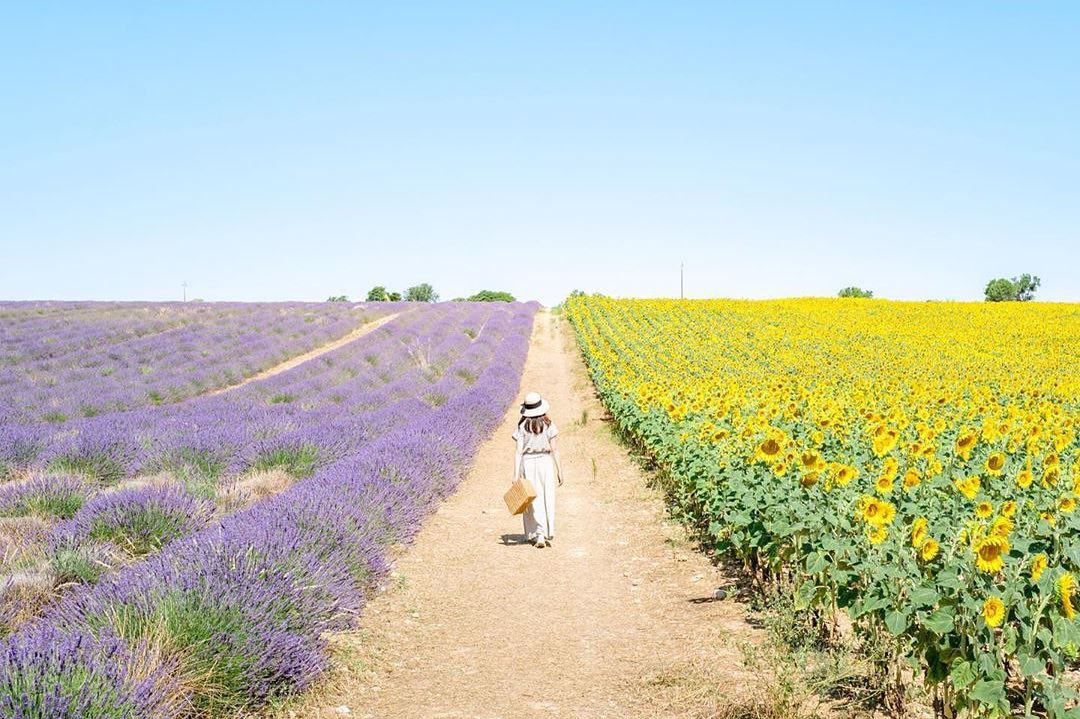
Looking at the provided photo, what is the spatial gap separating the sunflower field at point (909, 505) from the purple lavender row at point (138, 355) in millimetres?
9498

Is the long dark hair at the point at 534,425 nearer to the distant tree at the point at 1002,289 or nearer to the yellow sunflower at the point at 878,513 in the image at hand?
the yellow sunflower at the point at 878,513

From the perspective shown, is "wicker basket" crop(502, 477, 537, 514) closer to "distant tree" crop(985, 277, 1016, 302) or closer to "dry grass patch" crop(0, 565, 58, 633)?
"dry grass patch" crop(0, 565, 58, 633)

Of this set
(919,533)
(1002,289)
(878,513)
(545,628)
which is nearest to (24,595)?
(545,628)

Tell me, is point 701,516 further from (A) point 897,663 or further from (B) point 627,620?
(A) point 897,663

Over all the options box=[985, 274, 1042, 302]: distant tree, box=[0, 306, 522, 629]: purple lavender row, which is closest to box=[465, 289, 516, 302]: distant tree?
box=[985, 274, 1042, 302]: distant tree

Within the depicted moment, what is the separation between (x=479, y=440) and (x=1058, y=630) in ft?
36.2

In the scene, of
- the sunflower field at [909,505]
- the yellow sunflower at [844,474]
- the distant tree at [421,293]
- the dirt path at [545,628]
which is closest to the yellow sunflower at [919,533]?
the sunflower field at [909,505]

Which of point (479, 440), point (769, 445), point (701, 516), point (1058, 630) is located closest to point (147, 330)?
point (479, 440)

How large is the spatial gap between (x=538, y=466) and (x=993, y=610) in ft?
18.9

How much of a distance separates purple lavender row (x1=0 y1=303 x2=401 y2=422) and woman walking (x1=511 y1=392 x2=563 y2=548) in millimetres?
9319

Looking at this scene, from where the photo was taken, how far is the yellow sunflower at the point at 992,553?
3.61 m

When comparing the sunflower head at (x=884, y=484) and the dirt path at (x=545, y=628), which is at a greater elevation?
the sunflower head at (x=884, y=484)

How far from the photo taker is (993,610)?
3428 millimetres

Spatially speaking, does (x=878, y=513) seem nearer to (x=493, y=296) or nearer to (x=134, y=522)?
(x=134, y=522)
